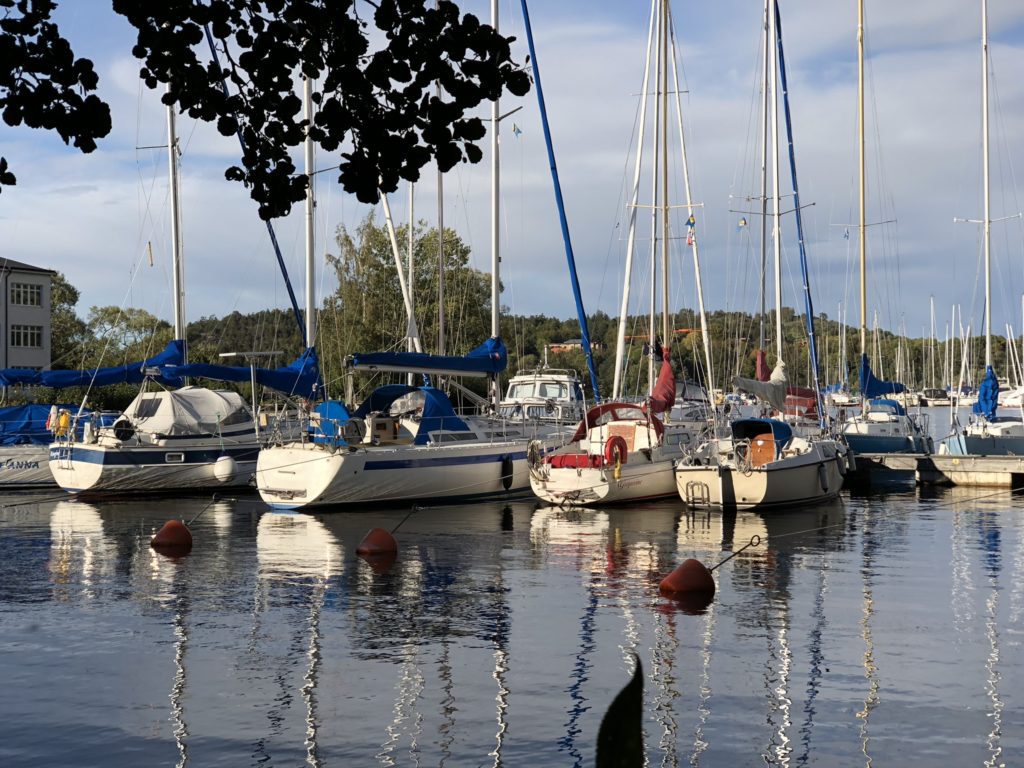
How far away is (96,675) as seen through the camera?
1304 cm

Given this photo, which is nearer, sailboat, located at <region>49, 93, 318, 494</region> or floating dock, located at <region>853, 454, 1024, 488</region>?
sailboat, located at <region>49, 93, 318, 494</region>

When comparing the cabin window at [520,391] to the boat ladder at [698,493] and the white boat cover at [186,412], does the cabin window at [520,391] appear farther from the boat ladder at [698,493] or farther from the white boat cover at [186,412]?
the boat ladder at [698,493]

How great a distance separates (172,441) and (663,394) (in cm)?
1364

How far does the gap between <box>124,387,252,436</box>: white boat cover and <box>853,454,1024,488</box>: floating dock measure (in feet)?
65.1

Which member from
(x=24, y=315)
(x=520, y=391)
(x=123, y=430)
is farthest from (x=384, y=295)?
(x=123, y=430)

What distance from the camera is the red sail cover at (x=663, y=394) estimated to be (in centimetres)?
3238

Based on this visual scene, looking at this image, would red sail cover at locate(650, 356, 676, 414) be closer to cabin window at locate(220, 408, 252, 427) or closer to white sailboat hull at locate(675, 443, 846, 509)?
white sailboat hull at locate(675, 443, 846, 509)

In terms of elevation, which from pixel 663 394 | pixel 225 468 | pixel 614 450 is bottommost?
pixel 225 468

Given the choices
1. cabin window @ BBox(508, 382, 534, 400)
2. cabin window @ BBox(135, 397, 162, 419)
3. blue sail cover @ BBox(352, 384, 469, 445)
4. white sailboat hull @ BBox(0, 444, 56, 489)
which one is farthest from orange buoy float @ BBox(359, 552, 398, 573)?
cabin window @ BBox(508, 382, 534, 400)

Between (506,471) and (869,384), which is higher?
(869,384)

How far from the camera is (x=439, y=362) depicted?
106 feet

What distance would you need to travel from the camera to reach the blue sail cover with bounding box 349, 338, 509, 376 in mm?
30703

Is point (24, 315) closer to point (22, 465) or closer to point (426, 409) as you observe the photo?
point (22, 465)

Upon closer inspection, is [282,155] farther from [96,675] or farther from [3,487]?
[3,487]
